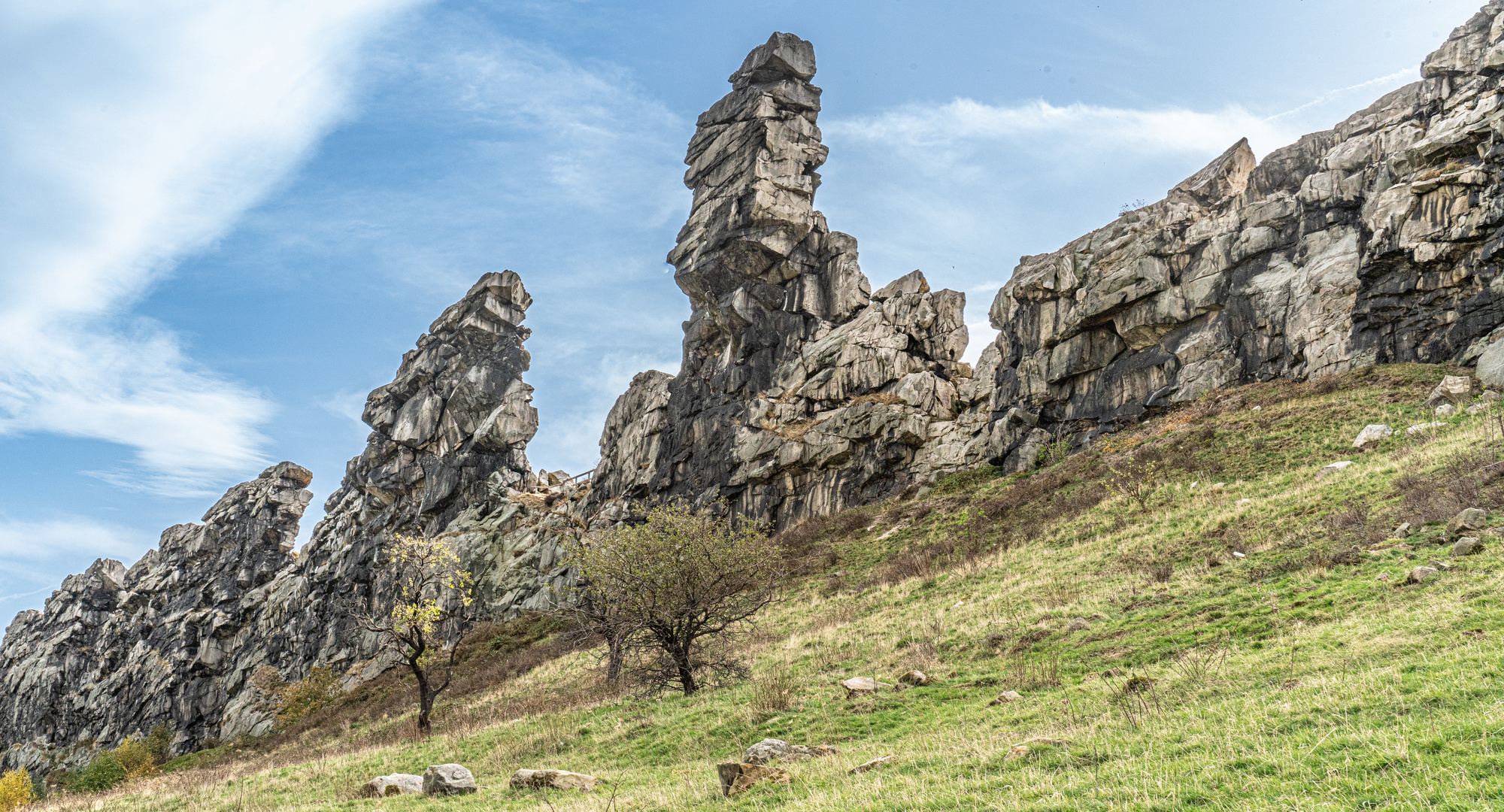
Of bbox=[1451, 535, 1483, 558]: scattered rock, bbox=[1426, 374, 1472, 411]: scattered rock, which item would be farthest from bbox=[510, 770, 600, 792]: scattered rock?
bbox=[1426, 374, 1472, 411]: scattered rock

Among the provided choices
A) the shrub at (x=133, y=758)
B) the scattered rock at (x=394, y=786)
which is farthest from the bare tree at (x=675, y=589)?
the shrub at (x=133, y=758)

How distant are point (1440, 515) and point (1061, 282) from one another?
37.9 metres

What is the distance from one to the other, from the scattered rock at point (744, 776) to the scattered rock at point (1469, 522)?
16217 millimetres

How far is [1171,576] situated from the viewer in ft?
66.5

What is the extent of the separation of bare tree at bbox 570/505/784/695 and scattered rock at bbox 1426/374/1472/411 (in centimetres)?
2697

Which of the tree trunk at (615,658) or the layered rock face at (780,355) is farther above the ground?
the layered rock face at (780,355)

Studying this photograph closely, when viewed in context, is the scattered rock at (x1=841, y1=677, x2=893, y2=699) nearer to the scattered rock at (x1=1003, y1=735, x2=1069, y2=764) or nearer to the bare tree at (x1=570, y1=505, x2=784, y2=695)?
the bare tree at (x1=570, y1=505, x2=784, y2=695)

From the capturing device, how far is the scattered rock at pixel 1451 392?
98.1 ft

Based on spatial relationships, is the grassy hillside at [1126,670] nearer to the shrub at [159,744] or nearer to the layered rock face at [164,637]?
the shrub at [159,744]

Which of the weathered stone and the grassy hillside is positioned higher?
the weathered stone

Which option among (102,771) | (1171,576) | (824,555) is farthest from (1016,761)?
(102,771)

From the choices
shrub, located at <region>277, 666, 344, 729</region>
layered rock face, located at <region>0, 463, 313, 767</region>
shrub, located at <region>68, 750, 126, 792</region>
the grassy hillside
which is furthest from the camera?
layered rock face, located at <region>0, 463, 313, 767</region>

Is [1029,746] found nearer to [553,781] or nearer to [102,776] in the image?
[553,781]

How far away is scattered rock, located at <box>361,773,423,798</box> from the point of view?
1398 centimetres
